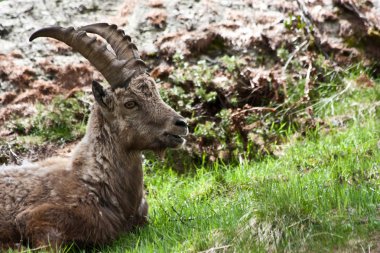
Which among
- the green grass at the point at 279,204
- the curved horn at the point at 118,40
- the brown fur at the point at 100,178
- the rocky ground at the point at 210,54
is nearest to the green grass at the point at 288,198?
the green grass at the point at 279,204

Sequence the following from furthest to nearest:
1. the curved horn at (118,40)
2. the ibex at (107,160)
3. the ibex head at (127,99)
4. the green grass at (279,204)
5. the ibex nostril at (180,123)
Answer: the curved horn at (118,40) < the ibex head at (127,99) < the ibex nostril at (180,123) < the ibex at (107,160) < the green grass at (279,204)

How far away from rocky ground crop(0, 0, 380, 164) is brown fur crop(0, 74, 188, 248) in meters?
3.08

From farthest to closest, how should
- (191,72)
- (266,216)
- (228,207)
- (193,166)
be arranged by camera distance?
(191,72) → (193,166) → (228,207) → (266,216)

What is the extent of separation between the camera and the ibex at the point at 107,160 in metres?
7.24

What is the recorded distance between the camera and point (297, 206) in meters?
6.11

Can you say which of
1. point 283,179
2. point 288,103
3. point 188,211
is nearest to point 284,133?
point 288,103

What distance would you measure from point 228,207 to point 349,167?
1.81 metres

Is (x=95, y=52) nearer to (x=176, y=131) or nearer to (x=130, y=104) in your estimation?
(x=130, y=104)

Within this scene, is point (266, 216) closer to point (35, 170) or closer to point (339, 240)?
point (339, 240)

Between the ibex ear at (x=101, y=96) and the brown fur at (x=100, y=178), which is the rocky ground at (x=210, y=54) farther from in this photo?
the ibex ear at (x=101, y=96)

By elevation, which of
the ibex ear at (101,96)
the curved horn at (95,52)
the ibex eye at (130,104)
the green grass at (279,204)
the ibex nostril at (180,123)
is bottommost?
the green grass at (279,204)

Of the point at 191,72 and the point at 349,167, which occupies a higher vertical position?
the point at 191,72

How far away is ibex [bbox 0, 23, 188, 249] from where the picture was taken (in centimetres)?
724

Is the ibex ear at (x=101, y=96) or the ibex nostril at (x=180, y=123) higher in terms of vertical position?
the ibex ear at (x=101, y=96)
